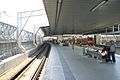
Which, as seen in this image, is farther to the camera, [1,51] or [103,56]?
[1,51]

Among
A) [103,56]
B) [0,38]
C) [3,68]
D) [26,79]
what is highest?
[0,38]

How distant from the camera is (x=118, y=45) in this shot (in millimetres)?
22406

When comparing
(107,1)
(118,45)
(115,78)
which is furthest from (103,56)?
(118,45)

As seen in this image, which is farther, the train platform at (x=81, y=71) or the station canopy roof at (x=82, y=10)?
the station canopy roof at (x=82, y=10)

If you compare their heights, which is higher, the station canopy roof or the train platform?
the station canopy roof

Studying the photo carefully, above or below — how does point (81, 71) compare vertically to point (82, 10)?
below

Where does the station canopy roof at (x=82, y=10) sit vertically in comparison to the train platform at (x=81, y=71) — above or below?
above

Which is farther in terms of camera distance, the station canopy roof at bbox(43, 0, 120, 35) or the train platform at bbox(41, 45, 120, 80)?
the station canopy roof at bbox(43, 0, 120, 35)

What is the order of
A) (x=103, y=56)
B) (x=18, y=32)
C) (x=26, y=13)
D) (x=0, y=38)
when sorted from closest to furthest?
(x=103, y=56)
(x=0, y=38)
(x=18, y=32)
(x=26, y=13)

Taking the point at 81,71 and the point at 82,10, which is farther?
the point at 82,10

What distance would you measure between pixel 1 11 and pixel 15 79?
589 centimetres

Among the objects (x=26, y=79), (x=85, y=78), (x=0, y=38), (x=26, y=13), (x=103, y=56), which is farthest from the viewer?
(x=26, y=13)

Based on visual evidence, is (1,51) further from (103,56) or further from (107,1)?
(107,1)

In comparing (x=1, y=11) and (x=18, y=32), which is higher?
(x=1, y=11)
